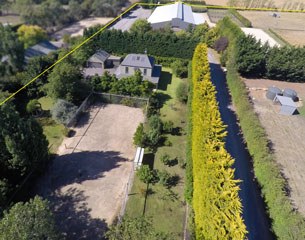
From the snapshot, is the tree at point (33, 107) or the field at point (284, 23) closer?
the tree at point (33, 107)

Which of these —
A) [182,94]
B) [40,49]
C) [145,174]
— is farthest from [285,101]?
[40,49]

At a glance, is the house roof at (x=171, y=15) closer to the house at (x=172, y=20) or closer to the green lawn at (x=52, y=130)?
the house at (x=172, y=20)

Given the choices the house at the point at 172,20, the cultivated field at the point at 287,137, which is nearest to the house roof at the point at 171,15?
the house at the point at 172,20

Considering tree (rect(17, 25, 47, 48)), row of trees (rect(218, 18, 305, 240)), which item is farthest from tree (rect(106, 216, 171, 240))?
tree (rect(17, 25, 47, 48))

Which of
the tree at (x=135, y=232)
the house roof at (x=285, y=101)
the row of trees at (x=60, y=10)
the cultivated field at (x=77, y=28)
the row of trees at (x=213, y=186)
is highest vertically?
the row of trees at (x=213, y=186)

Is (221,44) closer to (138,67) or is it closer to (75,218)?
(138,67)

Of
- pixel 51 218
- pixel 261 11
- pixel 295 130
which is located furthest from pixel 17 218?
pixel 261 11

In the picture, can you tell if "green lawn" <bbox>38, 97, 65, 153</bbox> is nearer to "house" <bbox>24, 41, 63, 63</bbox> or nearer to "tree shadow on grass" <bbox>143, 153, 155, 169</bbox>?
"tree shadow on grass" <bbox>143, 153, 155, 169</bbox>
